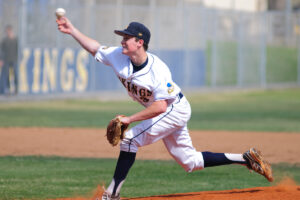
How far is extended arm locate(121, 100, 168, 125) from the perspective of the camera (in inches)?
222

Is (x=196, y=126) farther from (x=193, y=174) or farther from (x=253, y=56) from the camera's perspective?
(x=253, y=56)

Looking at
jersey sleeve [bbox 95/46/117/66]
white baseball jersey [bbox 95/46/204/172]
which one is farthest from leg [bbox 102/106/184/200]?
jersey sleeve [bbox 95/46/117/66]

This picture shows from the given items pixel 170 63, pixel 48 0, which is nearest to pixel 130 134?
pixel 48 0

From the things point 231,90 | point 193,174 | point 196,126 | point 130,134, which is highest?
point 130,134

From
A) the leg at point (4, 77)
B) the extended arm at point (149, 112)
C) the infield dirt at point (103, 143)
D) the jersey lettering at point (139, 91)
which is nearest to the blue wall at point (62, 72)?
the leg at point (4, 77)

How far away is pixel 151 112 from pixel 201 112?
1213cm

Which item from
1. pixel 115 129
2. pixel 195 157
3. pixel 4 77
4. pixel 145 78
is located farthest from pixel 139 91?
pixel 4 77

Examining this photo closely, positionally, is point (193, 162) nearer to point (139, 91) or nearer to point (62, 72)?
point (139, 91)

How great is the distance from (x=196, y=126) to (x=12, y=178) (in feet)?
23.3

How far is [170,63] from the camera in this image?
23.2 meters

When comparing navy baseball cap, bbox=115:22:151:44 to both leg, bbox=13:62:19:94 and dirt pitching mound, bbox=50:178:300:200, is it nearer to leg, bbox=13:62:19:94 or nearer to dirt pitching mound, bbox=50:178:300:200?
dirt pitching mound, bbox=50:178:300:200

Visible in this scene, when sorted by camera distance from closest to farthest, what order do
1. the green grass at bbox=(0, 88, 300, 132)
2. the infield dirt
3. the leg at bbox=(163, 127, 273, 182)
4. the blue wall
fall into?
the leg at bbox=(163, 127, 273, 182) < the infield dirt < the green grass at bbox=(0, 88, 300, 132) < the blue wall

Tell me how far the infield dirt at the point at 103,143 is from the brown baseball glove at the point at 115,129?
14.8 feet

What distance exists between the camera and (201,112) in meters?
17.7
